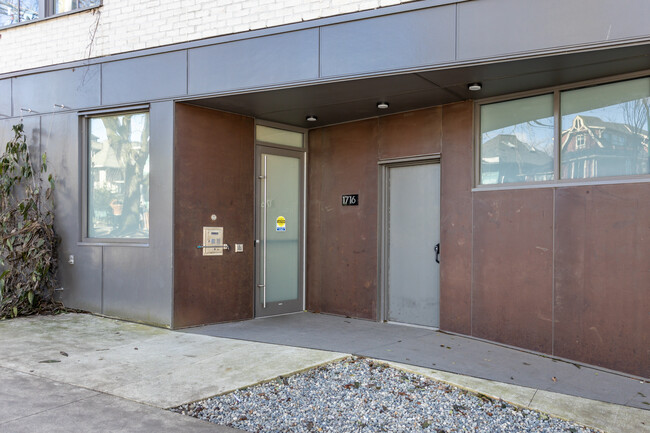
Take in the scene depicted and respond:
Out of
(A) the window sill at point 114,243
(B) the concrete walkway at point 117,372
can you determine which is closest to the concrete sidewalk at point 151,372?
(B) the concrete walkway at point 117,372

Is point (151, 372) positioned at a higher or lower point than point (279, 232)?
lower

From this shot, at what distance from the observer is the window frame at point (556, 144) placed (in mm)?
5500

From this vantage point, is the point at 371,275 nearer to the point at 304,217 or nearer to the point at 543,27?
the point at 304,217

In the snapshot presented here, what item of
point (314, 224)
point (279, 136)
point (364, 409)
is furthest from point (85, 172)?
point (364, 409)

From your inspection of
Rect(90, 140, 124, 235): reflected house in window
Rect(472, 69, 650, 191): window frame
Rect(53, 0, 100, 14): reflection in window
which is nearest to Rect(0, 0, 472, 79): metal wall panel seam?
Rect(53, 0, 100, 14): reflection in window

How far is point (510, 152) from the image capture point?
659cm

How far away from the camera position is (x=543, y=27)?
528cm

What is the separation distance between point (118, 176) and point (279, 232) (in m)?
2.58

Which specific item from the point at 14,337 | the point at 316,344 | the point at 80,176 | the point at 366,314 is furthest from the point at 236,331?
the point at 80,176

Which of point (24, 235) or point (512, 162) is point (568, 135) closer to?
point (512, 162)

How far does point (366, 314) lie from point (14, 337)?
4745 millimetres

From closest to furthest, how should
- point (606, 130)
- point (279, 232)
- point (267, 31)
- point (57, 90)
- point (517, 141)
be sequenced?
point (606, 130) → point (517, 141) → point (267, 31) → point (57, 90) → point (279, 232)

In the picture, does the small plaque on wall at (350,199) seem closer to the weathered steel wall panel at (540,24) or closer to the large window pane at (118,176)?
the large window pane at (118,176)

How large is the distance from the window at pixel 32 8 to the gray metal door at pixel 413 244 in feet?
18.3
